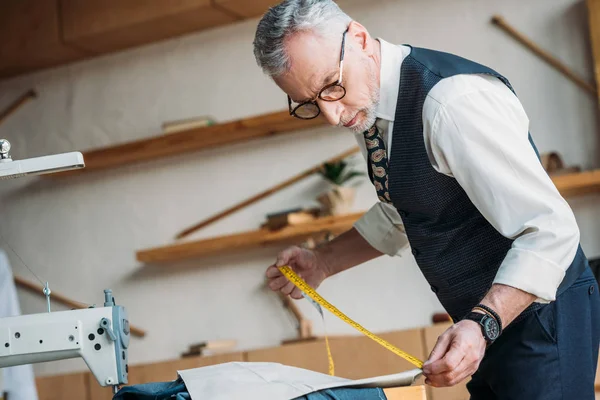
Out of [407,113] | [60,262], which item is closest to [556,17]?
[407,113]

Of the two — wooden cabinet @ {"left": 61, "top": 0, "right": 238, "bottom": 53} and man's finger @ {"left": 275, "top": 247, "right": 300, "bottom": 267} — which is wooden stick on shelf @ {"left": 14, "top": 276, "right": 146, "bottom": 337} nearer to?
wooden cabinet @ {"left": 61, "top": 0, "right": 238, "bottom": 53}

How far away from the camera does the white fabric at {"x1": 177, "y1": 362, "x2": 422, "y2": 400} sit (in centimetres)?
134

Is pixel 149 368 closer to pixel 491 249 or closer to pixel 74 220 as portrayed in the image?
pixel 74 220

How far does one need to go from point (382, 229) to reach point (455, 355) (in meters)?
Answer: 0.76

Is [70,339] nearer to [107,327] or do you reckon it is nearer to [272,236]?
[107,327]

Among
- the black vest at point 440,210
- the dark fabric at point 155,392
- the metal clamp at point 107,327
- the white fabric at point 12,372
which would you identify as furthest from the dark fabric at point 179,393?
the white fabric at point 12,372

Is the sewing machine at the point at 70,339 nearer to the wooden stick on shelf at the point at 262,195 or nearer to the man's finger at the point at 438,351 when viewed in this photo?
the man's finger at the point at 438,351

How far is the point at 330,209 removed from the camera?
417 centimetres

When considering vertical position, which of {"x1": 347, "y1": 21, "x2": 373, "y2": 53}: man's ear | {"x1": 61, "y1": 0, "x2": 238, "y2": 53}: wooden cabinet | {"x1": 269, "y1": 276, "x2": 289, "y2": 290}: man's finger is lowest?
{"x1": 269, "y1": 276, "x2": 289, "y2": 290}: man's finger

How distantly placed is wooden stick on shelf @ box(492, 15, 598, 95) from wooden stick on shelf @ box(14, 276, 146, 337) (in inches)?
97.8

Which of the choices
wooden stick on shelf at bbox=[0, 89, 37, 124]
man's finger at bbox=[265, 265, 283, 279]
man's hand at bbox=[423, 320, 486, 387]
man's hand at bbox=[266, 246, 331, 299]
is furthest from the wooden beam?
wooden stick on shelf at bbox=[0, 89, 37, 124]

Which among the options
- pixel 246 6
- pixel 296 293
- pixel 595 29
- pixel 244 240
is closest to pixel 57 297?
pixel 244 240

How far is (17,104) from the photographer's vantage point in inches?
202

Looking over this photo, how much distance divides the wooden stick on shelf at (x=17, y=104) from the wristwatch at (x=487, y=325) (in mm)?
4223
